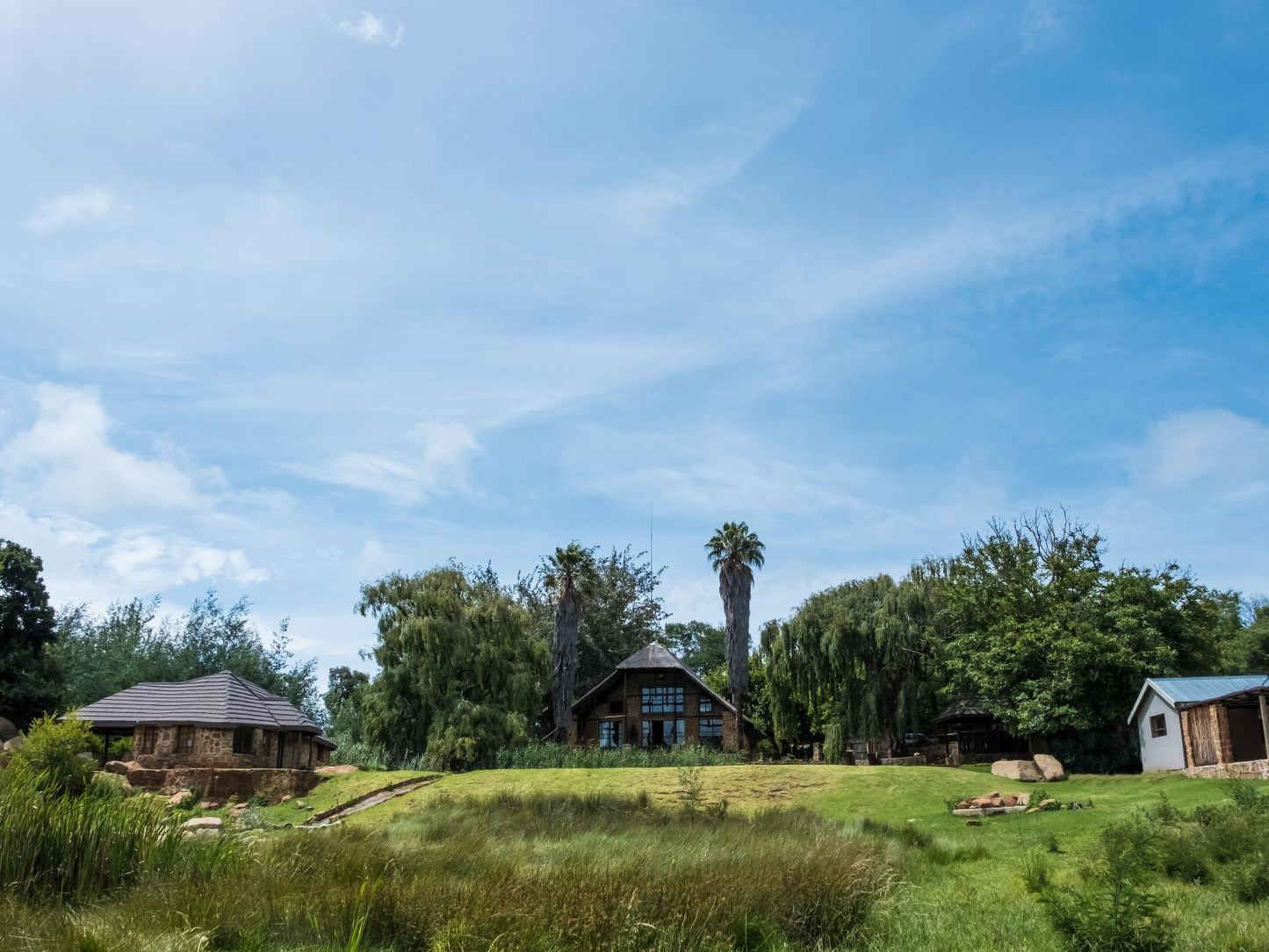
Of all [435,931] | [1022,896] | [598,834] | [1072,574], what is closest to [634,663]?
[1072,574]

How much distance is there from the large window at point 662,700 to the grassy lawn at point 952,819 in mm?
18201

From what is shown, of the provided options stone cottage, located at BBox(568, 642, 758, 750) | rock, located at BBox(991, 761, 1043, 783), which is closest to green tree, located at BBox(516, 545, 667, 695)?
stone cottage, located at BBox(568, 642, 758, 750)

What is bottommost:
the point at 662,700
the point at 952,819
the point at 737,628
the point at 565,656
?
the point at 952,819

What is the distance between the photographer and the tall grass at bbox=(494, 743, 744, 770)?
1425 inches

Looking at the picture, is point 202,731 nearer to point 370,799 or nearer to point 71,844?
point 370,799

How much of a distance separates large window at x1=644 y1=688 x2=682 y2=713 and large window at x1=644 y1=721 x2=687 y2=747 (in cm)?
78

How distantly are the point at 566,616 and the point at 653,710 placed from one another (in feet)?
24.4

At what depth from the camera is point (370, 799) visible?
1116 inches

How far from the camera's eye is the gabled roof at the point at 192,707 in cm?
3381

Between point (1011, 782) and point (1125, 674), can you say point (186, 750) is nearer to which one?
point (1011, 782)

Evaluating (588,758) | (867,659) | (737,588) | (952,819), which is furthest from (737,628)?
(952,819)

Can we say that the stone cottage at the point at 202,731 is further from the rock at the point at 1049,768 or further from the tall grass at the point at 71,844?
the rock at the point at 1049,768

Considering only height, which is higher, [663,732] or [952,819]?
[663,732]

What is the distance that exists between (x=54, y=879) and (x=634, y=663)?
40.7 meters
